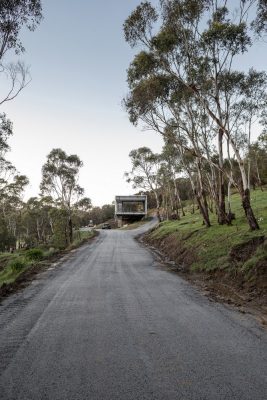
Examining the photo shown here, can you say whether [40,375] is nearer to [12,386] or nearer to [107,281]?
[12,386]

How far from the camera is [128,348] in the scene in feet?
18.4

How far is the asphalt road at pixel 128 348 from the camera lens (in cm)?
420

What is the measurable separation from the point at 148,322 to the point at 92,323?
3.82 ft

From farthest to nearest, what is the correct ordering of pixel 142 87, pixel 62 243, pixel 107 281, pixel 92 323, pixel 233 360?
1. pixel 62 243
2. pixel 142 87
3. pixel 107 281
4. pixel 92 323
5. pixel 233 360

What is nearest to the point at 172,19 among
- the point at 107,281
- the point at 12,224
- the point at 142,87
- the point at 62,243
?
the point at 142,87

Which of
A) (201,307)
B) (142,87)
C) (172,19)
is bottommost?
(201,307)

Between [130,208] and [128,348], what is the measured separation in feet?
264

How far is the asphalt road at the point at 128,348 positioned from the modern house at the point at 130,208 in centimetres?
7223

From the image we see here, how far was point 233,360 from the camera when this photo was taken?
16.5ft

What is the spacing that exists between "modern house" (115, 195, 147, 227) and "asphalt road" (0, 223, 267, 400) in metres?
72.2

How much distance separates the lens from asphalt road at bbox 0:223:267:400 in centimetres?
420

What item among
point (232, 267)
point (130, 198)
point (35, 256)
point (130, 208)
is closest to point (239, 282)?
point (232, 267)

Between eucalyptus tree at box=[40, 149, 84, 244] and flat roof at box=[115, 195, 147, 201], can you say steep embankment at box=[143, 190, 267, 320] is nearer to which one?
eucalyptus tree at box=[40, 149, 84, 244]

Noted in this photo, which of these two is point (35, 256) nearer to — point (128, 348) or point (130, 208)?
point (128, 348)
